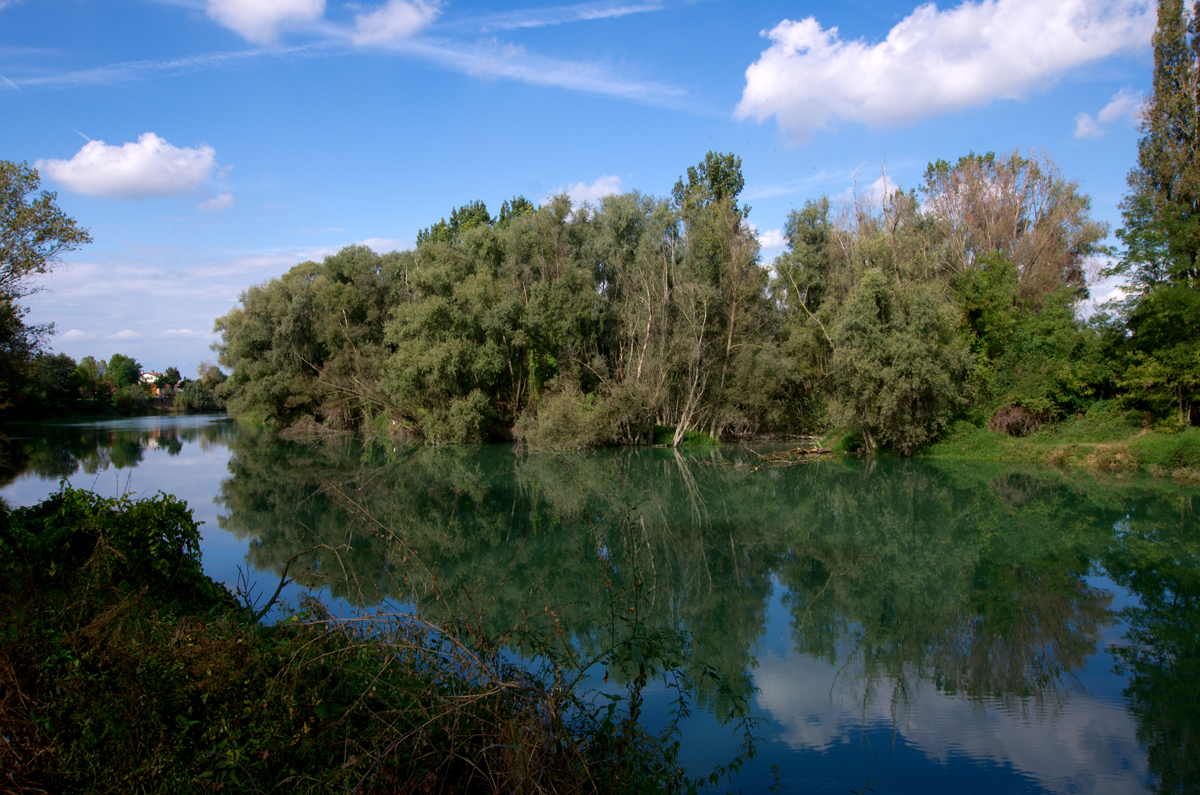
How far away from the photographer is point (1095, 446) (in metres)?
22.0

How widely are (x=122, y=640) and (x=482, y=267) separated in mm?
32463

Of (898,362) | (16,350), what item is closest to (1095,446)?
(898,362)

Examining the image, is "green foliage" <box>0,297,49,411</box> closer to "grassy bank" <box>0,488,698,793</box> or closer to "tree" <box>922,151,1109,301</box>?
"grassy bank" <box>0,488,698,793</box>

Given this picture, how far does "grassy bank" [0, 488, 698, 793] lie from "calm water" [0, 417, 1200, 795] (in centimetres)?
72

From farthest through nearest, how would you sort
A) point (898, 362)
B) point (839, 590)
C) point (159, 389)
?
point (159, 389) → point (898, 362) → point (839, 590)

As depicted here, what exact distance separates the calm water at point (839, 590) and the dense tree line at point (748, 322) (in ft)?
17.7

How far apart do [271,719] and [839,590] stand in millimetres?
7912

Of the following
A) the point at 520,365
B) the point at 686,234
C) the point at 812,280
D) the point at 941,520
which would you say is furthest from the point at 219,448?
the point at 941,520

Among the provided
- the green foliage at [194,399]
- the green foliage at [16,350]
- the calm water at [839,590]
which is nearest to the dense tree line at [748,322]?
the calm water at [839,590]

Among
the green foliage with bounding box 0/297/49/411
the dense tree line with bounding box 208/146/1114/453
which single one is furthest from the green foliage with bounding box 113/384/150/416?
the green foliage with bounding box 0/297/49/411

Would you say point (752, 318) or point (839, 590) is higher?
point (752, 318)

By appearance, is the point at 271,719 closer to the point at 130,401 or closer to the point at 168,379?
the point at 130,401

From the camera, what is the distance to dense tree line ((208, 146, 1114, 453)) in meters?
25.0

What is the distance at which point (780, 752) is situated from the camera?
549 cm
